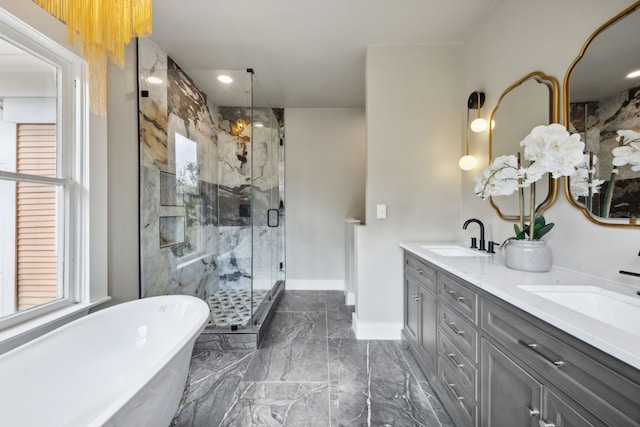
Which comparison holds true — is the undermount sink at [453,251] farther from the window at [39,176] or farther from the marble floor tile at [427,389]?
the window at [39,176]

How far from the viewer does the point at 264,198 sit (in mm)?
3109

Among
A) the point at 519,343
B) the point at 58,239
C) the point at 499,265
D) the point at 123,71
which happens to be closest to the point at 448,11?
the point at 499,265

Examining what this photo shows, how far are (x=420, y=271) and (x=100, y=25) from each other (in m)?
2.08

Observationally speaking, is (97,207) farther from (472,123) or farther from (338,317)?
(472,123)

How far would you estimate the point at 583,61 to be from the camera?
1.22 metres

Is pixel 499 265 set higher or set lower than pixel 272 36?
lower

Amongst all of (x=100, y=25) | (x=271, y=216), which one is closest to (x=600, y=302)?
(x=100, y=25)

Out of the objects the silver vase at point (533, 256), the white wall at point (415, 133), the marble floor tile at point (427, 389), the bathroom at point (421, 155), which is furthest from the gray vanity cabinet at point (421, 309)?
the silver vase at point (533, 256)

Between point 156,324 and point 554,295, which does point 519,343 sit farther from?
point 156,324

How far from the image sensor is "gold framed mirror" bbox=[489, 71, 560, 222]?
138 centimetres

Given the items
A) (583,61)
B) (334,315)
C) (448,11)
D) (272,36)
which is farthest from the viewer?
(334,315)

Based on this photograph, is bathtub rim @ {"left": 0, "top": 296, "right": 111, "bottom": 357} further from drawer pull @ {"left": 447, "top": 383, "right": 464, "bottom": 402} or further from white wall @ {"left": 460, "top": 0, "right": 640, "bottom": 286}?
white wall @ {"left": 460, "top": 0, "right": 640, "bottom": 286}

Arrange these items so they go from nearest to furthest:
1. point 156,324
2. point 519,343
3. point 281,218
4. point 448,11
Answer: point 519,343, point 156,324, point 448,11, point 281,218

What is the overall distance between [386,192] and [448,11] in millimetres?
1408
